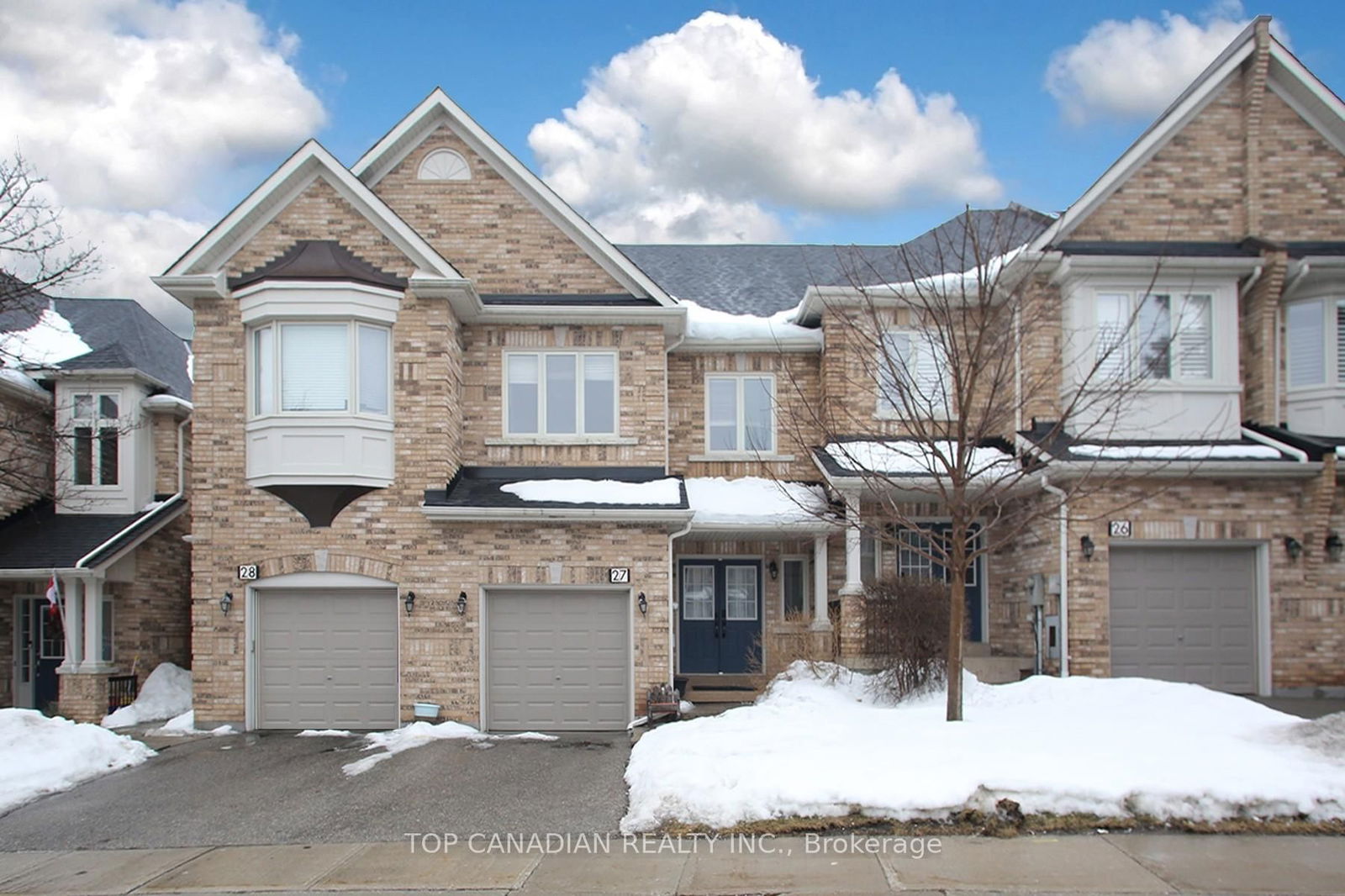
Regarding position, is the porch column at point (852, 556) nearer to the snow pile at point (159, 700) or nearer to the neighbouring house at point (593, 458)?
the neighbouring house at point (593, 458)

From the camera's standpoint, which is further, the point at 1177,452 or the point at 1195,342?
the point at 1195,342

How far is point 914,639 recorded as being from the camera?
45.0 ft

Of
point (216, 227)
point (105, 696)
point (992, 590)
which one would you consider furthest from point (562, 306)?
point (105, 696)

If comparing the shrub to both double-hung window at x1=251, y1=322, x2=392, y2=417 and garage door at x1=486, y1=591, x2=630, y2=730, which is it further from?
double-hung window at x1=251, y1=322, x2=392, y2=417

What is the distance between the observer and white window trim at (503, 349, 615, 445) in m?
16.9

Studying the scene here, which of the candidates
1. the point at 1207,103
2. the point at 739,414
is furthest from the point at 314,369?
the point at 1207,103

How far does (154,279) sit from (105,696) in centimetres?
682

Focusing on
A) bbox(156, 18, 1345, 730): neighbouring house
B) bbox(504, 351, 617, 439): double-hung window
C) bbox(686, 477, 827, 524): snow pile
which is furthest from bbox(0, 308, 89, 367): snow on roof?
bbox(686, 477, 827, 524): snow pile

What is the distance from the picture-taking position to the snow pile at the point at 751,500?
16641 mm

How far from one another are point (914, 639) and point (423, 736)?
650 cm

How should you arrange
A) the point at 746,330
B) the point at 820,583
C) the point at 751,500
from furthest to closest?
the point at 746,330 < the point at 751,500 < the point at 820,583

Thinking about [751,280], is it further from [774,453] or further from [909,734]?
[909,734]

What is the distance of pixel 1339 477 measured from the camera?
51.8 feet

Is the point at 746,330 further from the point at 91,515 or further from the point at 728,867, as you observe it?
the point at 91,515
